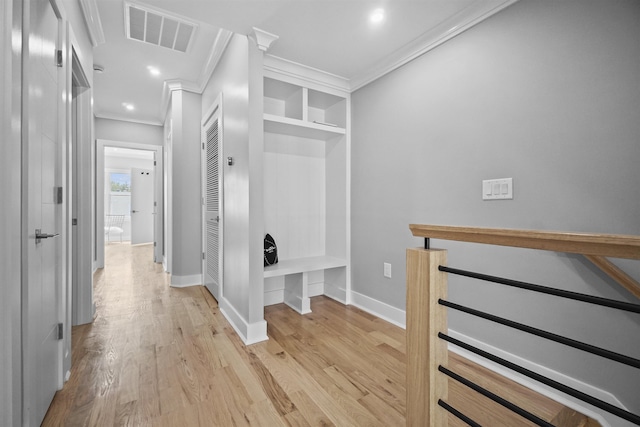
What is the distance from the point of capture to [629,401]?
1.35 m

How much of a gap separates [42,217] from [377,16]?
2.26 metres

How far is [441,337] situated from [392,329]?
1.53 m

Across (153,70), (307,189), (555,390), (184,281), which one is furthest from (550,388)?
(153,70)

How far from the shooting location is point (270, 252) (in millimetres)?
2834

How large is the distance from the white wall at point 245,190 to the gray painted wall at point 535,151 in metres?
1.17

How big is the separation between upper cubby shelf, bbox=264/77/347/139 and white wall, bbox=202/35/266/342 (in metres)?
0.30

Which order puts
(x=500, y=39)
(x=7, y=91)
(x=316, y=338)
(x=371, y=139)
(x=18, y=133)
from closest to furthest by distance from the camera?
(x=7, y=91) → (x=18, y=133) → (x=500, y=39) → (x=316, y=338) → (x=371, y=139)

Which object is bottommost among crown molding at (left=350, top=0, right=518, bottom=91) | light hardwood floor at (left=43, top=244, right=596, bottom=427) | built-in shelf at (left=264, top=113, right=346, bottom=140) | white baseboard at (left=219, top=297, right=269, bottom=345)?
light hardwood floor at (left=43, top=244, right=596, bottom=427)

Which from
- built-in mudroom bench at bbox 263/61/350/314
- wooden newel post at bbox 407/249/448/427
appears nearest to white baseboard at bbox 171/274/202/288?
built-in mudroom bench at bbox 263/61/350/314

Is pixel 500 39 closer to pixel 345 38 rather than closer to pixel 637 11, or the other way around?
pixel 637 11

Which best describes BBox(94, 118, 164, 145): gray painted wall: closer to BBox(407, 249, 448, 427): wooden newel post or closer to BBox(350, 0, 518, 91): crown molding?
BBox(350, 0, 518, 91): crown molding

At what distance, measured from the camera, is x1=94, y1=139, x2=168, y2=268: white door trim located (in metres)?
4.65

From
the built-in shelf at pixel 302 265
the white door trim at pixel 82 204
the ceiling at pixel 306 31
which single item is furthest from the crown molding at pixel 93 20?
the built-in shelf at pixel 302 265

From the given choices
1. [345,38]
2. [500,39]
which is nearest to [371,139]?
[345,38]
